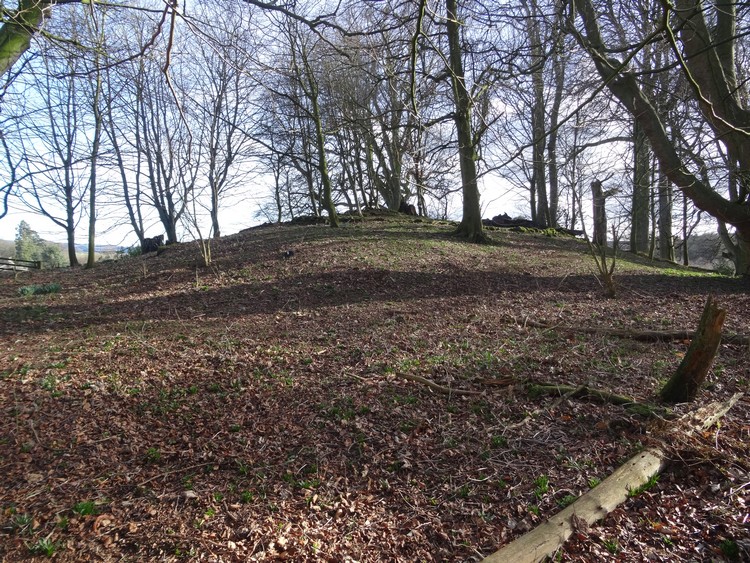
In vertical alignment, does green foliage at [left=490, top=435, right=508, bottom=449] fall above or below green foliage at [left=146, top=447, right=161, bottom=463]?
above

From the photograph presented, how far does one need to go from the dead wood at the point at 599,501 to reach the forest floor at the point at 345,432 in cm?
7

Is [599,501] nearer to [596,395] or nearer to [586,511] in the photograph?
[586,511]

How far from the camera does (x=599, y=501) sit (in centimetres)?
252

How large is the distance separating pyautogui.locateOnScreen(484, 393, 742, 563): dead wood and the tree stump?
30cm

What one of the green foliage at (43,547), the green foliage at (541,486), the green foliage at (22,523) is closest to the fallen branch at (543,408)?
the green foliage at (541,486)

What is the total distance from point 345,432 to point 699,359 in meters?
2.73

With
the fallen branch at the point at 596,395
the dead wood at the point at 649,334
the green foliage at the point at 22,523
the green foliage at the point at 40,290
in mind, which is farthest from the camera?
the green foliage at the point at 40,290

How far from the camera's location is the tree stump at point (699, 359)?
3334mm

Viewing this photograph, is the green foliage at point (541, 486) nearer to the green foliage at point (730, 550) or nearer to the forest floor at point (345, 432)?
the forest floor at point (345, 432)

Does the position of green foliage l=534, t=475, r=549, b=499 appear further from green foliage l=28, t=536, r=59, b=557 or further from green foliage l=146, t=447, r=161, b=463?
green foliage l=28, t=536, r=59, b=557

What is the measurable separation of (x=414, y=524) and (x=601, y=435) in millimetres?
1565

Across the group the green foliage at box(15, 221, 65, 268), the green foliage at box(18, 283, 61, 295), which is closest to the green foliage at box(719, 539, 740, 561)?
the green foliage at box(18, 283, 61, 295)

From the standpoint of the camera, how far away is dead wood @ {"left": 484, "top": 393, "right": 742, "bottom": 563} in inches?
88.5

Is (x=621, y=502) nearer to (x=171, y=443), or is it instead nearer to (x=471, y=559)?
(x=471, y=559)
